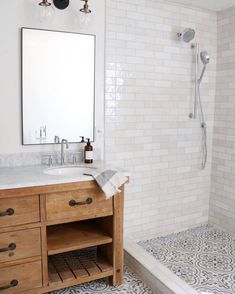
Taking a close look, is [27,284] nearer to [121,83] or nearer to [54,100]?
[54,100]

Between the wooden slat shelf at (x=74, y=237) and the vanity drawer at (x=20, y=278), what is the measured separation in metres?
0.14

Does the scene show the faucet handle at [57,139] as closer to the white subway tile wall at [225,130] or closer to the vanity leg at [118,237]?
the vanity leg at [118,237]

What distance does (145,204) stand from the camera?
9.44 ft

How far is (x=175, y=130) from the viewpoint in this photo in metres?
2.96

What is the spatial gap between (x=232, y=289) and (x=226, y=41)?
7.48 ft

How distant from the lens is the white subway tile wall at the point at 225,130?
295cm

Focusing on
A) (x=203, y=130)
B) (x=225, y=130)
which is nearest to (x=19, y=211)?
(x=203, y=130)

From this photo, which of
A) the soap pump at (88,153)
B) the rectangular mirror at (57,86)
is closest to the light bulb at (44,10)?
the rectangular mirror at (57,86)

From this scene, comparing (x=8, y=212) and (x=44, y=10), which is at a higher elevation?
(x=44, y=10)

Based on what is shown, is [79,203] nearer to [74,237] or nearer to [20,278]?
[74,237]

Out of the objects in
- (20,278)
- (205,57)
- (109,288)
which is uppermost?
Result: (205,57)

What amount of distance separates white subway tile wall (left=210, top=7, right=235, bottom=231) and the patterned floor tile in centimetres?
132

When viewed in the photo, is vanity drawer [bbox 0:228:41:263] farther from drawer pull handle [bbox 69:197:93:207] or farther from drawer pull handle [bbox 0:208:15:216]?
drawer pull handle [bbox 69:197:93:207]

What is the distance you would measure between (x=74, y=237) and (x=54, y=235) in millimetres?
149
